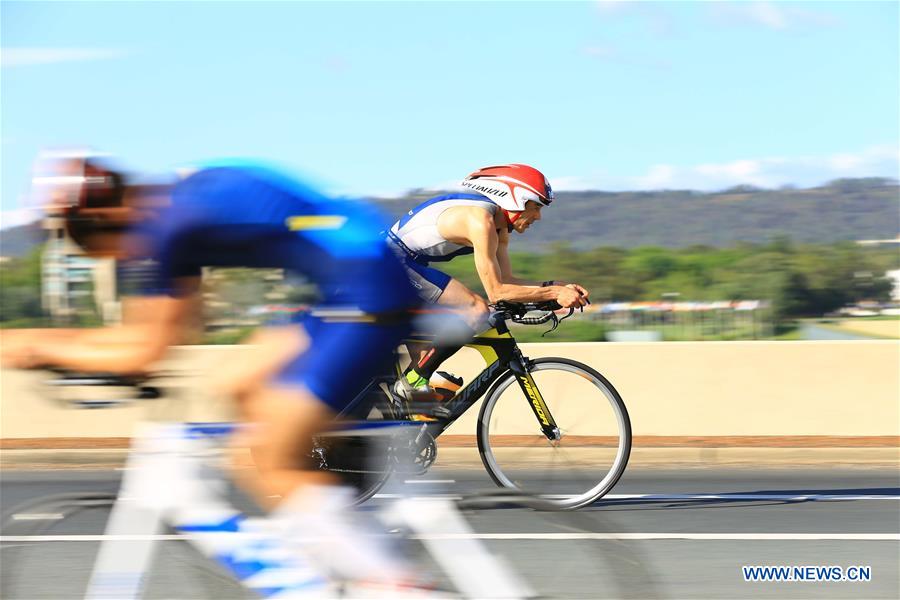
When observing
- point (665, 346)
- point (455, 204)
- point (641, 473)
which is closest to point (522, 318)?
point (455, 204)

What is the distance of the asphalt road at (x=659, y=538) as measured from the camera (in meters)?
3.85

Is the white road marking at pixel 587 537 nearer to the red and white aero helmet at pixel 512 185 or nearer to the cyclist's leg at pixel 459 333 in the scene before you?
the cyclist's leg at pixel 459 333

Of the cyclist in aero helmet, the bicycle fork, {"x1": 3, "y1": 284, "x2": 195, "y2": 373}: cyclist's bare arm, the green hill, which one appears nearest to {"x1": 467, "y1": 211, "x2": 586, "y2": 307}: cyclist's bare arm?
the cyclist in aero helmet

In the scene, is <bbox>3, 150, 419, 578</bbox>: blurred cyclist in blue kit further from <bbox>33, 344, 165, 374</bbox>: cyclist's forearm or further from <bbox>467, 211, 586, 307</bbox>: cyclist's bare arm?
<bbox>467, 211, 586, 307</bbox>: cyclist's bare arm

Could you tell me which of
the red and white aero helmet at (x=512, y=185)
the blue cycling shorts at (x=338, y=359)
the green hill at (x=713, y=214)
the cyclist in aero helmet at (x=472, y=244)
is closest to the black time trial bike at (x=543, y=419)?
the cyclist in aero helmet at (x=472, y=244)

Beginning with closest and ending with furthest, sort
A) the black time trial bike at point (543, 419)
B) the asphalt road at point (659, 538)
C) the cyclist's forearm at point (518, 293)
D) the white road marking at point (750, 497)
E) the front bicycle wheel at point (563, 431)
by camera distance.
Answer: the asphalt road at point (659, 538), the cyclist's forearm at point (518, 293), the black time trial bike at point (543, 419), the front bicycle wheel at point (563, 431), the white road marking at point (750, 497)

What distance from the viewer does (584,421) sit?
7.10 metres

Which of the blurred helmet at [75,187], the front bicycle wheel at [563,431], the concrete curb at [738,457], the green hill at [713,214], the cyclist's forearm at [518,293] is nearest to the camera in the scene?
the blurred helmet at [75,187]

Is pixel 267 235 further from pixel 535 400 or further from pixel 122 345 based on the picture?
pixel 535 400

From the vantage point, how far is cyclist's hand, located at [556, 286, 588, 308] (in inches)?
259

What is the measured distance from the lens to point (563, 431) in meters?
7.00

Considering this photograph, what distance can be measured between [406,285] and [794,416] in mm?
7029

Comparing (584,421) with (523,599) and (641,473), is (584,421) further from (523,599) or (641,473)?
(523,599)

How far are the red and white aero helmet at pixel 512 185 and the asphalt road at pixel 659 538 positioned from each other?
154 centimetres
